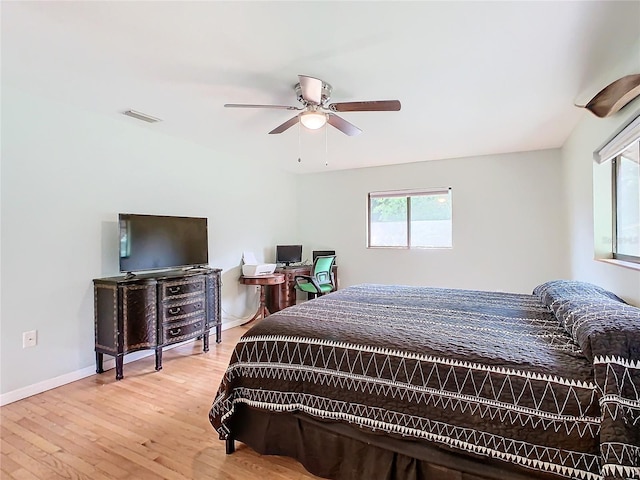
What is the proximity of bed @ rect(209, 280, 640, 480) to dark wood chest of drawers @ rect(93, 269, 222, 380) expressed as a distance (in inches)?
61.0

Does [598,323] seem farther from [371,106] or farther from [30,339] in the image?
[30,339]

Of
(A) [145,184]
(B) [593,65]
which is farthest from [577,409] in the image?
(A) [145,184]

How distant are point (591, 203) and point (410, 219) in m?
2.47

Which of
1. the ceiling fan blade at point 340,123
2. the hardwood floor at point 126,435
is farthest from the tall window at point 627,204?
the hardwood floor at point 126,435

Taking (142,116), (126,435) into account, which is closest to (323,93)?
(142,116)

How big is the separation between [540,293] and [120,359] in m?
3.45

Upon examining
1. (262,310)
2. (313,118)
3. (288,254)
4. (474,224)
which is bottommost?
(262,310)

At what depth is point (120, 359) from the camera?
290 centimetres

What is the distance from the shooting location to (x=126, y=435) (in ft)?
6.81

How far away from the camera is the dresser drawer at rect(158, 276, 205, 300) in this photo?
3.17 metres

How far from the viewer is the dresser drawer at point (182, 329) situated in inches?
126

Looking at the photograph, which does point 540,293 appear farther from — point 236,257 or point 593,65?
point 236,257

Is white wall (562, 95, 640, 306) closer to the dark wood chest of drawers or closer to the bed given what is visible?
the bed

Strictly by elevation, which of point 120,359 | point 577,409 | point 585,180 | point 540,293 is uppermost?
point 585,180
